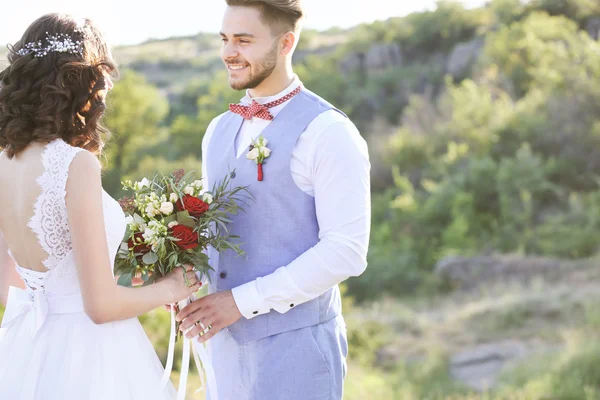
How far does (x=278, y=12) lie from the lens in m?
2.80

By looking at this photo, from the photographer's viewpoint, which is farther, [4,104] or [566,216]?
[566,216]

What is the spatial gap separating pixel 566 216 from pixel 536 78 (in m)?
6.51

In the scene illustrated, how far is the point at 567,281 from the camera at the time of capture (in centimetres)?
1253

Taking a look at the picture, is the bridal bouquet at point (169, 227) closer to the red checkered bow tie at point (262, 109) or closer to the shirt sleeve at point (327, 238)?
the shirt sleeve at point (327, 238)

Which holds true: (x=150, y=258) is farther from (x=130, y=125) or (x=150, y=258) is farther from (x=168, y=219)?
(x=130, y=125)

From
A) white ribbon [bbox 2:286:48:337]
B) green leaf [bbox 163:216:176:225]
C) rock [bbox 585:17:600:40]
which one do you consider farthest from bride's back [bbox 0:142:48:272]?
rock [bbox 585:17:600:40]

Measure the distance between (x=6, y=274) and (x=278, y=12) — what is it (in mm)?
1441

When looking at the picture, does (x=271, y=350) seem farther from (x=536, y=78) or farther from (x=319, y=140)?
(x=536, y=78)

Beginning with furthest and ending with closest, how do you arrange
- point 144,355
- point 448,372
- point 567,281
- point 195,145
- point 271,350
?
point 195,145, point 567,281, point 448,372, point 271,350, point 144,355

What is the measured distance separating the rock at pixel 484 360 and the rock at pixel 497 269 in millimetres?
4564

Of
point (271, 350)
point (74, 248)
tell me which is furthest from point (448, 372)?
point (74, 248)

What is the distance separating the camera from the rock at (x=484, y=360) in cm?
810

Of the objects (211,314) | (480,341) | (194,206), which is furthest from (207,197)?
(480,341)

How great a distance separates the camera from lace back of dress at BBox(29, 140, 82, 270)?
7.38ft
